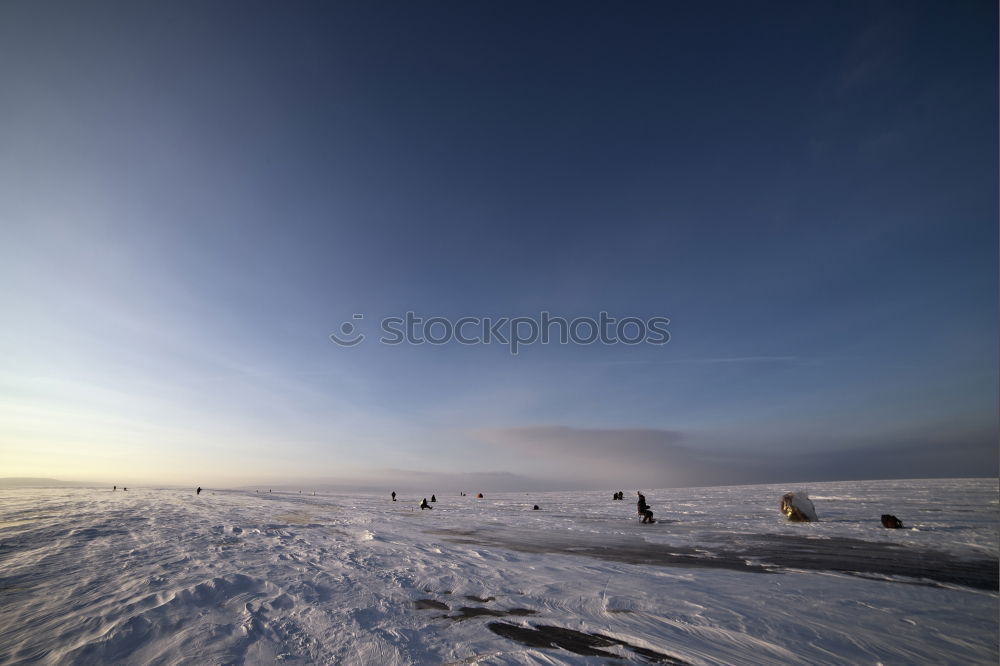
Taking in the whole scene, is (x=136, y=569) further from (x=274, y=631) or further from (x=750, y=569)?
(x=750, y=569)

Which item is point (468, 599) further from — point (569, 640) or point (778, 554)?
point (778, 554)

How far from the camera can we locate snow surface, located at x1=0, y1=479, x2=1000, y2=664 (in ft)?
16.6

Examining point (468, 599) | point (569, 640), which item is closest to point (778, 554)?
point (569, 640)

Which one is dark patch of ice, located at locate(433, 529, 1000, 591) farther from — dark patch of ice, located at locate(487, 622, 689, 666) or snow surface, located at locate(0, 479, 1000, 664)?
dark patch of ice, located at locate(487, 622, 689, 666)

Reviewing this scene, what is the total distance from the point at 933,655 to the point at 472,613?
253 inches

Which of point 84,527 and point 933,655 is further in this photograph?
point 84,527

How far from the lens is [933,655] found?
513cm

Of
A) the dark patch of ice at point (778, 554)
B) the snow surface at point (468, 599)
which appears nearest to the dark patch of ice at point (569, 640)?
the snow surface at point (468, 599)

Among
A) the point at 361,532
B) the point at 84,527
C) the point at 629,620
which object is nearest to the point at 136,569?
the point at 84,527

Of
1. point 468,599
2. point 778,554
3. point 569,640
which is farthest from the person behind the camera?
point 778,554

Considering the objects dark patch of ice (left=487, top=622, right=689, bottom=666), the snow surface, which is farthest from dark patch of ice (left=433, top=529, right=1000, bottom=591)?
dark patch of ice (left=487, top=622, right=689, bottom=666)

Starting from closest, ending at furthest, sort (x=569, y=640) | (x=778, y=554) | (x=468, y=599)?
1. (x=569, y=640)
2. (x=468, y=599)
3. (x=778, y=554)

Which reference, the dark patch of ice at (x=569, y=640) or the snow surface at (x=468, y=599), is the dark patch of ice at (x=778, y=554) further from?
the dark patch of ice at (x=569, y=640)

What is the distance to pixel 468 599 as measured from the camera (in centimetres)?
729
